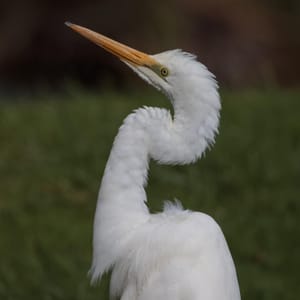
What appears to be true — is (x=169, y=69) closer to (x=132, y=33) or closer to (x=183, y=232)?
(x=183, y=232)

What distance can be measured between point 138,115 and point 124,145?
0.12m

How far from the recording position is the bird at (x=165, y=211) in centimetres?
Result: 390

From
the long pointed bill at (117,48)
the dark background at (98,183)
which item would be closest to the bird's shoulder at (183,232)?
the long pointed bill at (117,48)

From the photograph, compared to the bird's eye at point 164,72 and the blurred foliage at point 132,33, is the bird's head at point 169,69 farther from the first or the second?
the blurred foliage at point 132,33

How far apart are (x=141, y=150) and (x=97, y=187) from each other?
9.56ft

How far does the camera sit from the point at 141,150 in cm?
398

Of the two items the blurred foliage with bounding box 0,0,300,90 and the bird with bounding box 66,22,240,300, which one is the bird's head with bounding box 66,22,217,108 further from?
the blurred foliage with bounding box 0,0,300,90

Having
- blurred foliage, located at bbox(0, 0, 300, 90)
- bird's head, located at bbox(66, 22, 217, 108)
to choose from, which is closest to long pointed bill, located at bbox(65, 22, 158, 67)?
bird's head, located at bbox(66, 22, 217, 108)

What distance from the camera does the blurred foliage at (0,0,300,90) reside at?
1139 centimetres

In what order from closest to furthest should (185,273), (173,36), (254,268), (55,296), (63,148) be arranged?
(185,273), (55,296), (254,268), (63,148), (173,36)

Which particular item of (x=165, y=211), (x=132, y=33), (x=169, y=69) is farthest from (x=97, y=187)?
(x=132, y=33)

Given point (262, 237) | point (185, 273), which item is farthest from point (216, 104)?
point (262, 237)

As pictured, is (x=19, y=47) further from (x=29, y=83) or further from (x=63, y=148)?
(x=63, y=148)

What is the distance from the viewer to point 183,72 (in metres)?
3.98
